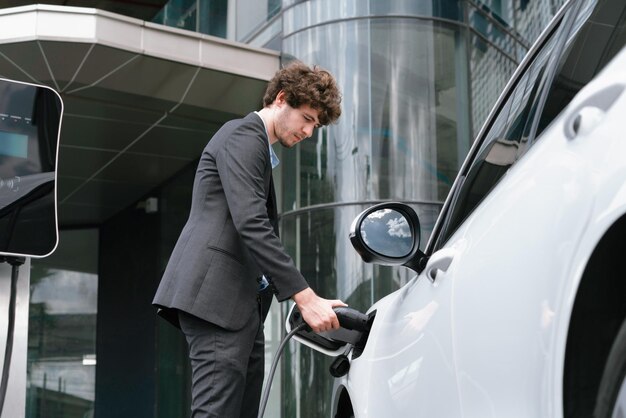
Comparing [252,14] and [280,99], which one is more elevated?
[252,14]

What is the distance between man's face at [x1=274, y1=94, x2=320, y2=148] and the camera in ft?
10.2

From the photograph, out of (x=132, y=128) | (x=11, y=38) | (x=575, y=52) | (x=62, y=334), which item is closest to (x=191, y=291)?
(x=575, y=52)

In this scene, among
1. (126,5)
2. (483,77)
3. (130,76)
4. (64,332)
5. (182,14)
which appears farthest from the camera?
(64,332)

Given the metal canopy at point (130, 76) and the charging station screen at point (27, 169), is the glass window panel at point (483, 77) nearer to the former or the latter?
A: the metal canopy at point (130, 76)

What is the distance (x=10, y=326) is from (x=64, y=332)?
45.1 feet

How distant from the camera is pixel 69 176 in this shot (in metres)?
14.2

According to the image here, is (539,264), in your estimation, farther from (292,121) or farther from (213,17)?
(213,17)

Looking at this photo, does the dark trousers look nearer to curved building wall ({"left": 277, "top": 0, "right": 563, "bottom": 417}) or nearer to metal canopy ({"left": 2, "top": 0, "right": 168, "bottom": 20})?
curved building wall ({"left": 277, "top": 0, "right": 563, "bottom": 417})

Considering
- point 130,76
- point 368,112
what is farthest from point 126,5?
point 368,112

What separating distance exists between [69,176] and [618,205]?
44.3ft

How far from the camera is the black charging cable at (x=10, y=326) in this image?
291 cm

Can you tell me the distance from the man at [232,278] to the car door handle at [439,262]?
0.62 meters

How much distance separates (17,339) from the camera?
10.1ft

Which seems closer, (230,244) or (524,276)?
(524,276)
